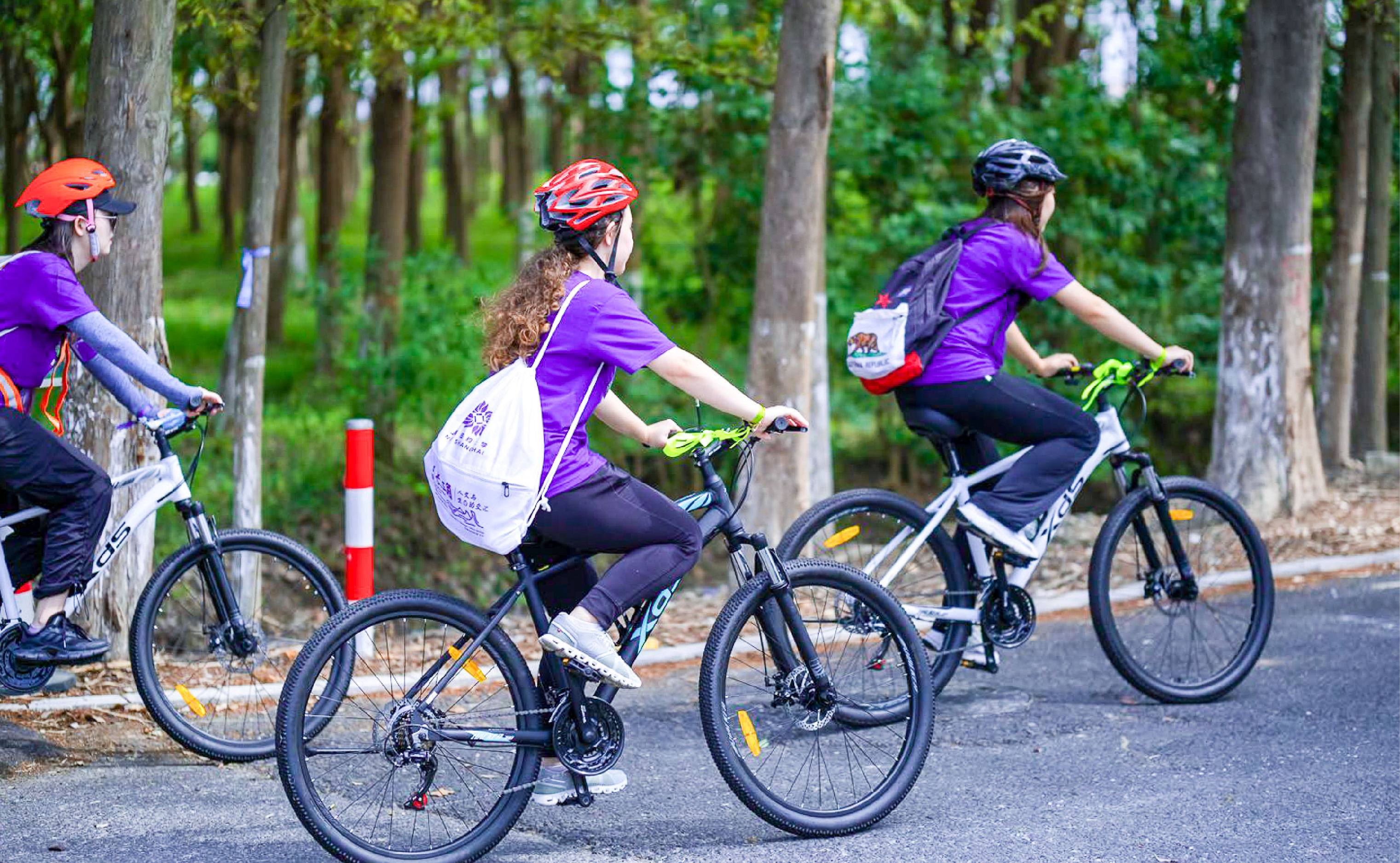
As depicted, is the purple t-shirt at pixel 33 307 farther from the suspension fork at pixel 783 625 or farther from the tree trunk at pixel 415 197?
the tree trunk at pixel 415 197

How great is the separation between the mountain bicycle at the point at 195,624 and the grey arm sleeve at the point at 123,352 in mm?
171

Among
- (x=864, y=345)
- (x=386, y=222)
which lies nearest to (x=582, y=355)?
(x=864, y=345)

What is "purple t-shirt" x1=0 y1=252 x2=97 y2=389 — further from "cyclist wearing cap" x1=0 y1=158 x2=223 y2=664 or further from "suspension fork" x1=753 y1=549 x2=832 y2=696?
"suspension fork" x1=753 y1=549 x2=832 y2=696

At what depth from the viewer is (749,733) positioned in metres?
4.54

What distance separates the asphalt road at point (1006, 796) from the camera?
14.6 feet

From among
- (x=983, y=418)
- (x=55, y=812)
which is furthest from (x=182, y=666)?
(x=983, y=418)

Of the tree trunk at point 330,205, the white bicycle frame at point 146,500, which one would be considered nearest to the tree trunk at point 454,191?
the tree trunk at point 330,205

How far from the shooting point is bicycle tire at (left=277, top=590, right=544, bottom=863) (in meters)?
3.97

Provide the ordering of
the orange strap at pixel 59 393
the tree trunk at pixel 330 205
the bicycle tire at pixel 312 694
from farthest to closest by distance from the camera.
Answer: the tree trunk at pixel 330 205 < the orange strap at pixel 59 393 < the bicycle tire at pixel 312 694

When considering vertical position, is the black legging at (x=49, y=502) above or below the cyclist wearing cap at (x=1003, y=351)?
below

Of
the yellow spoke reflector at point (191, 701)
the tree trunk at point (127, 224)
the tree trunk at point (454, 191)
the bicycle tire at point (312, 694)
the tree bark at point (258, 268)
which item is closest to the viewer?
the bicycle tire at point (312, 694)

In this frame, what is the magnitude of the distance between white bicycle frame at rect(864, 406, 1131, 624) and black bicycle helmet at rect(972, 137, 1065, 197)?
3.31 ft

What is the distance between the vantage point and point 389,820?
4.46 meters

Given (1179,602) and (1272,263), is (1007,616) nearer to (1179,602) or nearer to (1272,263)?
(1179,602)
